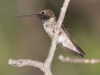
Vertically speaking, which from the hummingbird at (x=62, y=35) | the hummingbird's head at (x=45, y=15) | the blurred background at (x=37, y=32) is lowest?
the hummingbird at (x=62, y=35)

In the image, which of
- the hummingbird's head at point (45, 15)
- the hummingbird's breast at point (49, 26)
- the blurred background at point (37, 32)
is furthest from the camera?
the blurred background at point (37, 32)

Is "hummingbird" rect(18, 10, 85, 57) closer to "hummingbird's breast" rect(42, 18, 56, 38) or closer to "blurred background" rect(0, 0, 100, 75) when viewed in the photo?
"hummingbird's breast" rect(42, 18, 56, 38)

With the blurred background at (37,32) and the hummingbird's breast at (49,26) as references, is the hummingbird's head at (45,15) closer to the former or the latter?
the hummingbird's breast at (49,26)

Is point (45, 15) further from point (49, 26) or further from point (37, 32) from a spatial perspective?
point (37, 32)

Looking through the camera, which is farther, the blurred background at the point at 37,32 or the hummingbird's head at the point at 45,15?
the blurred background at the point at 37,32

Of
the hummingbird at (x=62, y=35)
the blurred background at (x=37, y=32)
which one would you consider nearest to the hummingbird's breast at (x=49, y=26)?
the hummingbird at (x=62, y=35)

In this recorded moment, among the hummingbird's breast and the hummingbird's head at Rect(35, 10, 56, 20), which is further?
the hummingbird's head at Rect(35, 10, 56, 20)

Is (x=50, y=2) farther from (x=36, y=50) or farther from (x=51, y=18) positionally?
(x=51, y=18)

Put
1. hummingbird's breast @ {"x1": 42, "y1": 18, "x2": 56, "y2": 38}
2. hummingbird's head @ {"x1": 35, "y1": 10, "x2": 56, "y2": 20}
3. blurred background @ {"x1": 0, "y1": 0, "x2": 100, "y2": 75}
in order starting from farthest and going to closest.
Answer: blurred background @ {"x1": 0, "y1": 0, "x2": 100, "y2": 75}
hummingbird's head @ {"x1": 35, "y1": 10, "x2": 56, "y2": 20}
hummingbird's breast @ {"x1": 42, "y1": 18, "x2": 56, "y2": 38}

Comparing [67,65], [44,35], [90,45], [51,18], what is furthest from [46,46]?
[51,18]

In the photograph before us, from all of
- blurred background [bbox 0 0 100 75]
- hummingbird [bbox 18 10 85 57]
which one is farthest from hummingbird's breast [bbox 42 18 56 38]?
blurred background [bbox 0 0 100 75]
